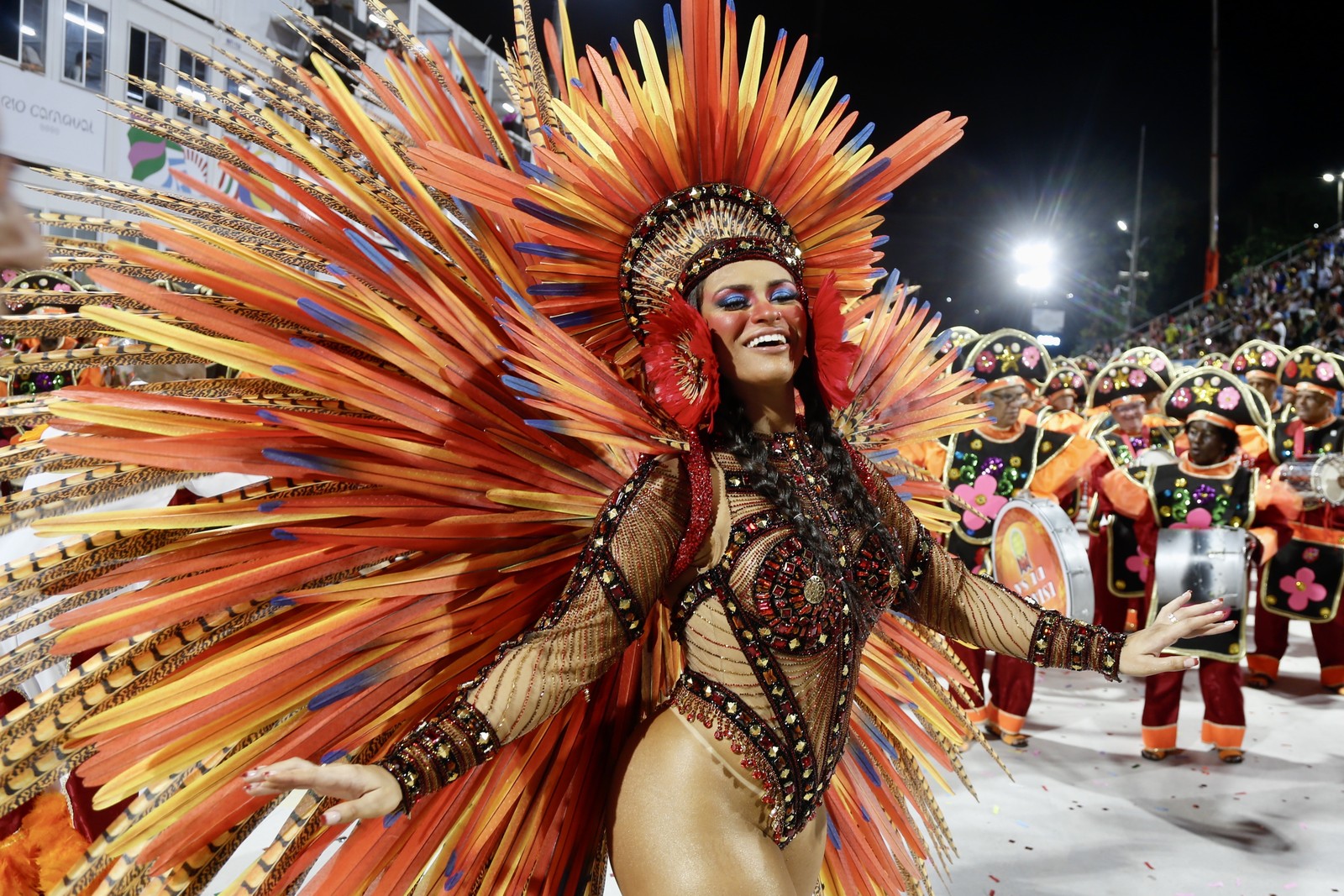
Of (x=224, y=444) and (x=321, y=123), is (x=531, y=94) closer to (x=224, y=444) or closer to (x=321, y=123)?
(x=321, y=123)

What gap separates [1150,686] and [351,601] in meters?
4.68

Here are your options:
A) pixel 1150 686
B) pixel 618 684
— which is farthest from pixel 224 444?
pixel 1150 686

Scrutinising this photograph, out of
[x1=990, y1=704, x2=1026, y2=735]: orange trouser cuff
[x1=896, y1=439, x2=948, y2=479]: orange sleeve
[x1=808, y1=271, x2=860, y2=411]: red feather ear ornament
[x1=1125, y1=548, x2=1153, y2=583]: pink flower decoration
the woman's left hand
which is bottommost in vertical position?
[x1=990, y1=704, x2=1026, y2=735]: orange trouser cuff

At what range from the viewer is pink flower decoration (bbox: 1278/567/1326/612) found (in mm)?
6281

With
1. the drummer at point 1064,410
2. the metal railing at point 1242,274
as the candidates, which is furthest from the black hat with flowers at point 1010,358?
the metal railing at point 1242,274

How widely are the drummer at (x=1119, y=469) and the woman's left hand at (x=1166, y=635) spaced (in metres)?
3.52

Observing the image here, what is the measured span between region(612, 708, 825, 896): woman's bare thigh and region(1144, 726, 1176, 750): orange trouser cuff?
14.0 ft

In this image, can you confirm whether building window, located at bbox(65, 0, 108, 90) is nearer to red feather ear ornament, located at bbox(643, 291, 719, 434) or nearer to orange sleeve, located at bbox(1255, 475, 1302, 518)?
orange sleeve, located at bbox(1255, 475, 1302, 518)

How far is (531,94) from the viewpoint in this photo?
208cm

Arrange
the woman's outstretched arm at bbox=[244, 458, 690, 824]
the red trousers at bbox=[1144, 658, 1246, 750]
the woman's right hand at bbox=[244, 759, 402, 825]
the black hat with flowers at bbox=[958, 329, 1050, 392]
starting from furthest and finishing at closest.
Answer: the black hat with flowers at bbox=[958, 329, 1050, 392]
the red trousers at bbox=[1144, 658, 1246, 750]
the woman's outstretched arm at bbox=[244, 458, 690, 824]
the woman's right hand at bbox=[244, 759, 402, 825]

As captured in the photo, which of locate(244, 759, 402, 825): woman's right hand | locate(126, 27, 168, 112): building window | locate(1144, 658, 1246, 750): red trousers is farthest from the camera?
locate(126, 27, 168, 112): building window

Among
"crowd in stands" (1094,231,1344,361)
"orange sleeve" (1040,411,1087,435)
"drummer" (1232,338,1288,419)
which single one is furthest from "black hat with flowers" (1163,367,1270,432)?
"crowd in stands" (1094,231,1344,361)

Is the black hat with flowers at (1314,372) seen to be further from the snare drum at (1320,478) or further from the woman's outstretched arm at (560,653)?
the woman's outstretched arm at (560,653)

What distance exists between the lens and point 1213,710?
527 cm
